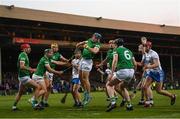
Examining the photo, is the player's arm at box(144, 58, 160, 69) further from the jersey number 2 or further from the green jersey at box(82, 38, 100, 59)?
the green jersey at box(82, 38, 100, 59)

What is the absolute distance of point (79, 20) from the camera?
63219 millimetres

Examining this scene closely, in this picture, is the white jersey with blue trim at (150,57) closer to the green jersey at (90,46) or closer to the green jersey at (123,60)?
the green jersey at (90,46)

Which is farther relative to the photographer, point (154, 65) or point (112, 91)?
point (154, 65)

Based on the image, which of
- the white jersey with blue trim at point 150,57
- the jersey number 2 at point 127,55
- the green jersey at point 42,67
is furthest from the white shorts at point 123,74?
the green jersey at point 42,67

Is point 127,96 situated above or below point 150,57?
below

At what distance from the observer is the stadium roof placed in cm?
5532

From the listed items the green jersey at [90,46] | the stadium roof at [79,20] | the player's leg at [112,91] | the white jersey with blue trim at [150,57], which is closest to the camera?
the player's leg at [112,91]

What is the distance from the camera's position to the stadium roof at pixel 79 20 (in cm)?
5532

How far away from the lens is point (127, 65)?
15.8 metres

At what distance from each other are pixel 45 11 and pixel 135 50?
17.9 metres

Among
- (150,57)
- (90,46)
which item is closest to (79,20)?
(150,57)

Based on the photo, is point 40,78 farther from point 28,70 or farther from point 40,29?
point 40,29

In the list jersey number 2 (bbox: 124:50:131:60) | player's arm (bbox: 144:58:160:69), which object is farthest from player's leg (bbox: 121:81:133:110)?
player's arm (bbox: 144:58:160:69)

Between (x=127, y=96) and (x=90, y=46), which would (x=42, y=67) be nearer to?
(x=90, y=46)
